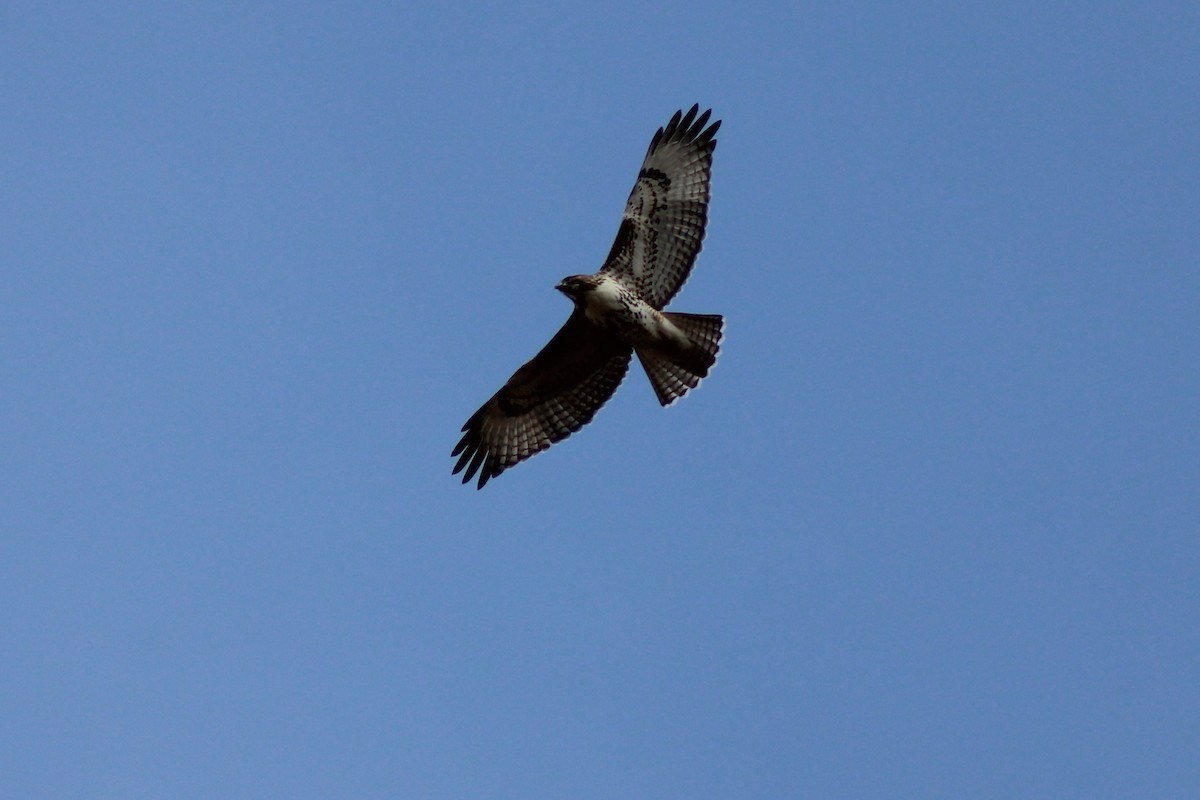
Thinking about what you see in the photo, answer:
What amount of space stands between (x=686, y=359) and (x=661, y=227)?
112 cm

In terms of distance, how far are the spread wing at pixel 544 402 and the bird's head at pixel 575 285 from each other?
19.9 inches

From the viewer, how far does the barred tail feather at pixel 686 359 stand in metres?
13.3

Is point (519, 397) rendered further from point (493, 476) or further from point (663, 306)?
point (663, 306)

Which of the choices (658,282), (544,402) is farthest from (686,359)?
(544,402)

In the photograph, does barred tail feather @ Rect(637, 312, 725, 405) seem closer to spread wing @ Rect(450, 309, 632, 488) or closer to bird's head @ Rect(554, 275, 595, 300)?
spread wing @ Rect(450, 309, 632, 488)

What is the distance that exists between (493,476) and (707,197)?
123 inches

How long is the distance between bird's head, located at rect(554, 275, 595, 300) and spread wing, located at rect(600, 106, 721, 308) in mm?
253

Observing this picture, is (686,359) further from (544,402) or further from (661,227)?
(544,402)

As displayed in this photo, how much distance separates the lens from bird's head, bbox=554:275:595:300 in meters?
13.0

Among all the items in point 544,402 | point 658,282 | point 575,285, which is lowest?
point 544,402

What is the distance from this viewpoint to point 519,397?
14164 millimetres

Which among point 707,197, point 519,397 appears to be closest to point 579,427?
point 519,397

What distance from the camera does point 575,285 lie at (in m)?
13.1

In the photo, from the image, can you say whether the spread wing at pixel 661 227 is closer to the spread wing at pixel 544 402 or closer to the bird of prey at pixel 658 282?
the bird of prey at pixel 658 282
